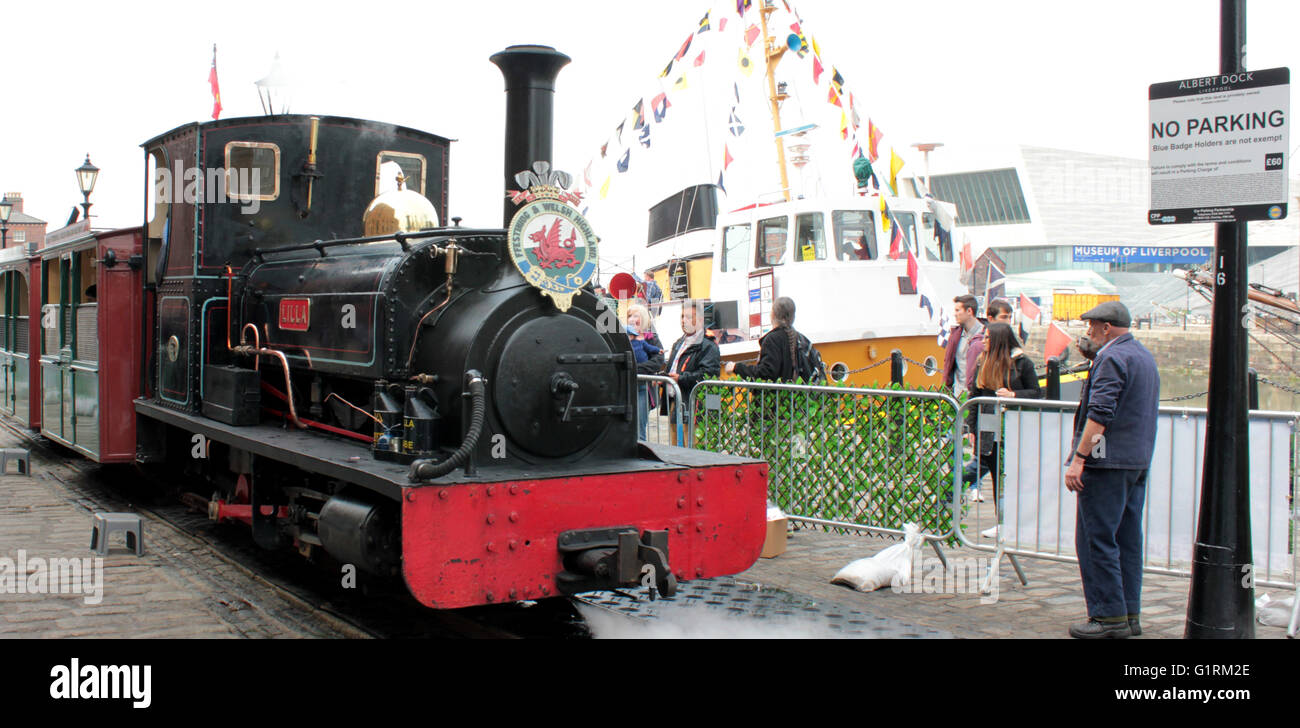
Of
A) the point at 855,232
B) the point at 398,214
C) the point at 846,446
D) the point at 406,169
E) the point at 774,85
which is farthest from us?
the point at 774,85

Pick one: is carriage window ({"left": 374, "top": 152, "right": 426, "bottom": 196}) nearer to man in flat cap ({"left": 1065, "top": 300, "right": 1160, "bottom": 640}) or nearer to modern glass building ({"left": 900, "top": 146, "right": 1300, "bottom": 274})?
man in flat cap ({"left": 1065, "top": 300, "right": 1160, "bottom": 640})

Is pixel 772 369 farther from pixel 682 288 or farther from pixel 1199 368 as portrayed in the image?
pixel 1199 368

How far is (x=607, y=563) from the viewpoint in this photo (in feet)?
14.7

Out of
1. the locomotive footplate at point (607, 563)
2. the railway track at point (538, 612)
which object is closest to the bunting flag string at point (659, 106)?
the railway track at point (538, 612)

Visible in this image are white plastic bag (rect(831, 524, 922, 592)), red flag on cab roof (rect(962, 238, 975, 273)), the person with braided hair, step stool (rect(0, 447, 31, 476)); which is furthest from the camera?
red flag on cab roof (rect(962, 238, 975, 273))

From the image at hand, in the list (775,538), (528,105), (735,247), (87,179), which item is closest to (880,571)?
(775,538)

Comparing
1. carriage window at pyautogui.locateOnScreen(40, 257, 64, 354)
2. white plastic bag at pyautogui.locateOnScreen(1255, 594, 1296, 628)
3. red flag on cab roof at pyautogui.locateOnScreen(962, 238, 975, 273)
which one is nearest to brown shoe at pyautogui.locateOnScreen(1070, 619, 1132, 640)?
white plastic bag at pyautogui.locateOnScreen(1255, 594, 1296, 628)

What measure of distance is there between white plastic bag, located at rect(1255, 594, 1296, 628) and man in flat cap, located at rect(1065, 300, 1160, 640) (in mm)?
760

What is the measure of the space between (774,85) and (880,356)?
211 inches

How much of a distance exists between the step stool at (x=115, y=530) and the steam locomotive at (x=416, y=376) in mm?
584

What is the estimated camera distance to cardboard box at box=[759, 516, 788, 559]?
6.90 meters

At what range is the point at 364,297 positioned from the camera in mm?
5117

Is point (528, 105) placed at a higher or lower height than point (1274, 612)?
higher
